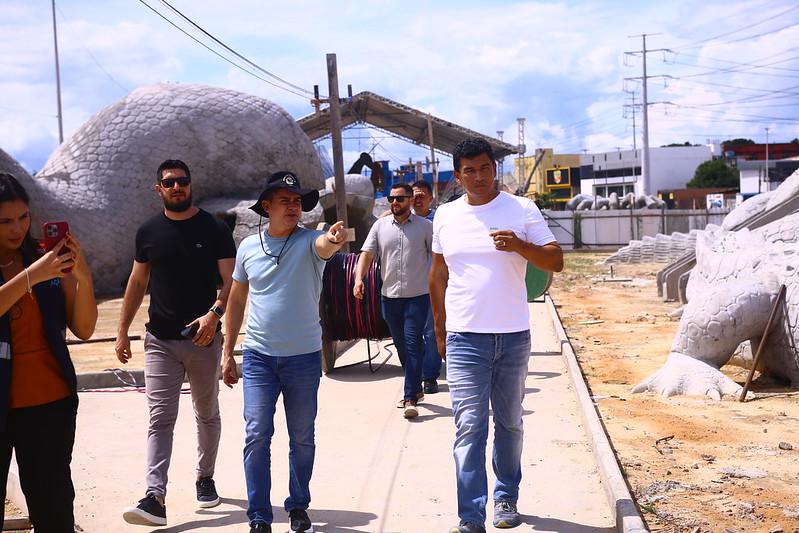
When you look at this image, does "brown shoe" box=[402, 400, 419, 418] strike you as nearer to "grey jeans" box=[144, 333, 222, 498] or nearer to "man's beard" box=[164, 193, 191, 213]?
"grey jeans" box=[144, 333, 222, 498]

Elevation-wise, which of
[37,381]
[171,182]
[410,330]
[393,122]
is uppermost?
[393,122]

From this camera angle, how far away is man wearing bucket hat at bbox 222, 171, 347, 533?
15.3 ft

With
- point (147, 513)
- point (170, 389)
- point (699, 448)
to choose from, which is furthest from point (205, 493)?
point (699, 448)

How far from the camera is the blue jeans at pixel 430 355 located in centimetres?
843

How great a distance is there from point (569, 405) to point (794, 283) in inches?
94.0

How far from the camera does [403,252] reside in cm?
809

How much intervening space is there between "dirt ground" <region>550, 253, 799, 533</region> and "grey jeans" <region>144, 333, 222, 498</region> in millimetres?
2746

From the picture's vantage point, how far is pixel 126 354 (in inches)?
209

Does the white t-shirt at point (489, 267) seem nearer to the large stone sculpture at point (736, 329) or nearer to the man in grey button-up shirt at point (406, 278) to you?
the man in grey button-up shirt at point (406, 278)

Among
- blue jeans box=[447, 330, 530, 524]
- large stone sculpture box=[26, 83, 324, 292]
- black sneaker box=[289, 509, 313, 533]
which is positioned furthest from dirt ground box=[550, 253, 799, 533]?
large stone sculpture box=[26, 83, 324, 292]

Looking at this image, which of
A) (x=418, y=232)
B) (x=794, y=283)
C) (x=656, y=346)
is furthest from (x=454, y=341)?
(x=656, y=346)

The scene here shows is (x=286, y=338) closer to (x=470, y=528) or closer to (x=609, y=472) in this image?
(x=470, y=528)

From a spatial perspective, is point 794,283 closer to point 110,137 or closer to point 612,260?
point 110,137

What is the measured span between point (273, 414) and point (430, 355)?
413 centimetres
